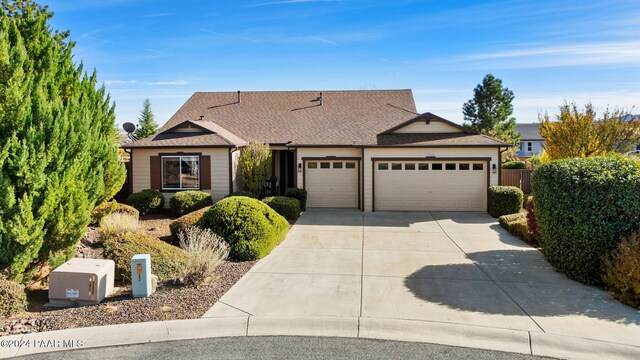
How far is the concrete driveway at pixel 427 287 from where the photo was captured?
587cm

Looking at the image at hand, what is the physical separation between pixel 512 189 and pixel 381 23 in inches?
315

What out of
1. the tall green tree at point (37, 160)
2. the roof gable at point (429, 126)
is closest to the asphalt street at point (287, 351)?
the tall green tree at point (37, 160)

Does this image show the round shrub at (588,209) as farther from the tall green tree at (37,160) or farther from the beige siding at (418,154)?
the tall green tree at (37,160)

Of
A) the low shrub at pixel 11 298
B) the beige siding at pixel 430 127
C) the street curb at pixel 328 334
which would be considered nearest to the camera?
the street curb at pixel 328 334

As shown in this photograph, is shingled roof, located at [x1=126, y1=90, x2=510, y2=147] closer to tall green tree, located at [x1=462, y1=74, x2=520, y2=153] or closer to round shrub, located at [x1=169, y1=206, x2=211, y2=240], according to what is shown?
round shrub, located at [x1=169, y1=206, x2=211, y2=240]

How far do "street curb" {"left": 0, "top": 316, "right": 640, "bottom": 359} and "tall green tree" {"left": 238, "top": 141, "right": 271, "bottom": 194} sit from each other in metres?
11.0

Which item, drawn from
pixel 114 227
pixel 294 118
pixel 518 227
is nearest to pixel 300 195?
pixel 294 118

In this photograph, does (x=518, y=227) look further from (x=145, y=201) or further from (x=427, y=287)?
(x=145, y=201)

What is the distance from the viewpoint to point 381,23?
48.8 feet

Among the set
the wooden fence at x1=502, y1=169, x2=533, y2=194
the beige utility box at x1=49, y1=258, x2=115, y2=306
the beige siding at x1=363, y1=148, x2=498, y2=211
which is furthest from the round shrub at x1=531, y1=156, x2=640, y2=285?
the wooden fence at x1=502, y1=169, x2=533, y2=194

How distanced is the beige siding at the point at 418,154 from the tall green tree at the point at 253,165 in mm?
4255

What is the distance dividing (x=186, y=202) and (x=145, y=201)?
1.71 meters

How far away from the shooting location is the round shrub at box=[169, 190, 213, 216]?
49.8 ft

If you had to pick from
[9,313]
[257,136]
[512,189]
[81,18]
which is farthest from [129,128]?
[512,189]
